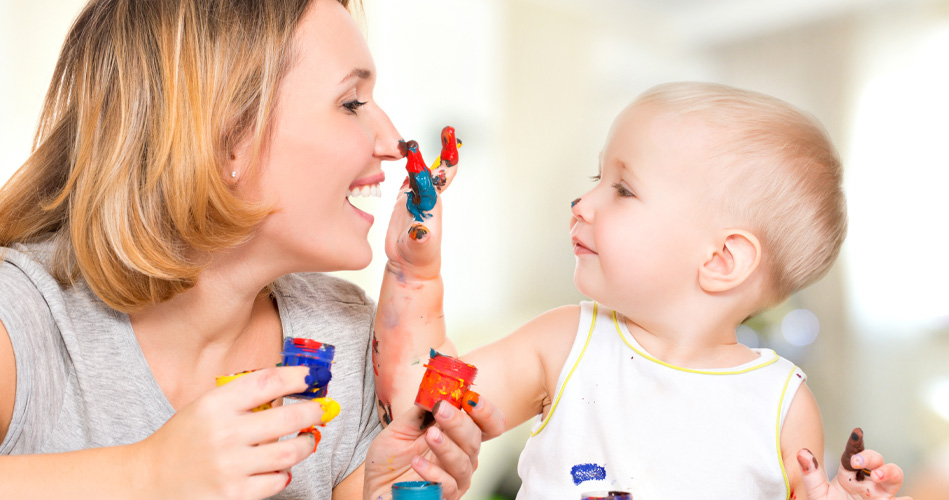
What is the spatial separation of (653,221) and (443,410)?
0.41 m

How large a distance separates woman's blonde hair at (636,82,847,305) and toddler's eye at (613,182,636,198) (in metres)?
0.11

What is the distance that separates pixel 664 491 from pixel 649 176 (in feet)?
1.47

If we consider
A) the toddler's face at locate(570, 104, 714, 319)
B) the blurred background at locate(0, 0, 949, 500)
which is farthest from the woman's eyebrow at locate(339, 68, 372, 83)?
the blurred background at locate(0, 0, 949, 500)

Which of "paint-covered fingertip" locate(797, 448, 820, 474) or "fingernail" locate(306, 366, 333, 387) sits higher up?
"fingernail" locate(306, 366, 333, 387)

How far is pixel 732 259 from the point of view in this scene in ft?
3.45

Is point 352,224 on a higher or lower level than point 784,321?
higher

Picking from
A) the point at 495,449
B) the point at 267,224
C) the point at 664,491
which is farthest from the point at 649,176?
the point at 495,449

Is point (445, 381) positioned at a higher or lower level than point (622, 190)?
lower

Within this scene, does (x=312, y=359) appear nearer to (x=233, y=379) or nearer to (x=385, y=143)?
(x=233, y=379)

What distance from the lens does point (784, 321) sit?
3035 mm

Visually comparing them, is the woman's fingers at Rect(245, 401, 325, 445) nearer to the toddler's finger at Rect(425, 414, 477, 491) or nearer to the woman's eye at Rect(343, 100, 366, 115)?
the toddler's finger at Rect(425, 414, 477, 491)

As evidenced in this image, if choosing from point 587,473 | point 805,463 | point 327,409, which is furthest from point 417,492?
point 805,463

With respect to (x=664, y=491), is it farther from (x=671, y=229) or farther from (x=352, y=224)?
(x=352, y=224)

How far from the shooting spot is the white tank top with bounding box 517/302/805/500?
3.35ft
